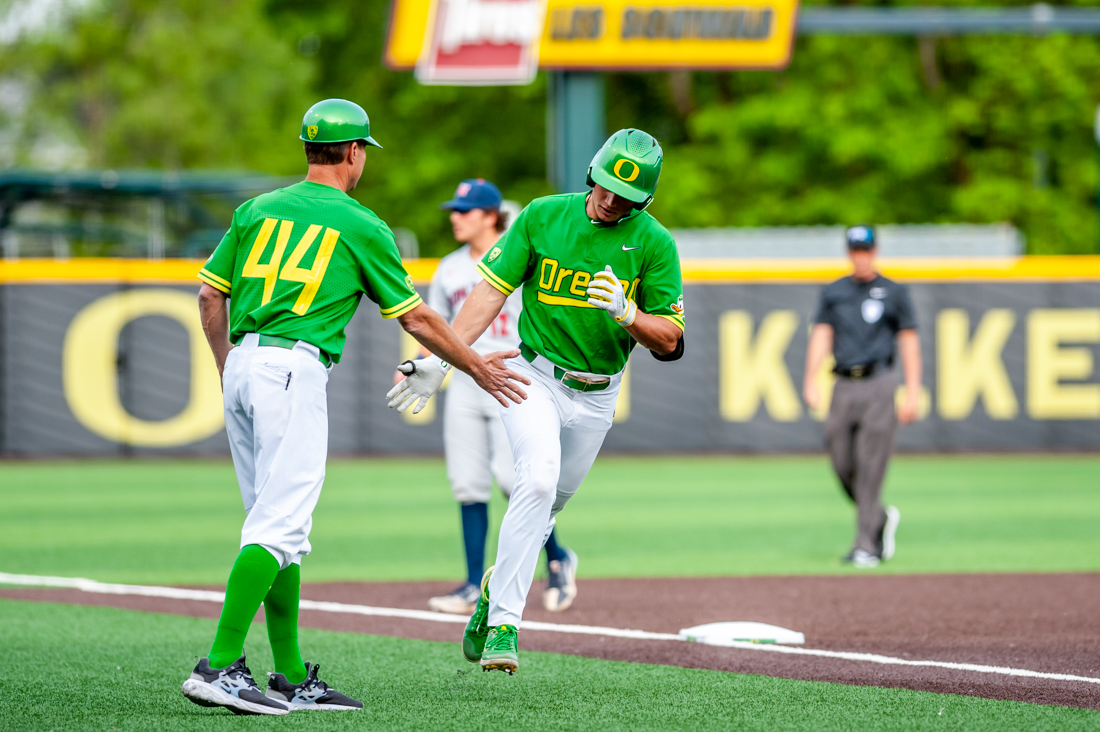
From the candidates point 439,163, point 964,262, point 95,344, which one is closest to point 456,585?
point 95,344

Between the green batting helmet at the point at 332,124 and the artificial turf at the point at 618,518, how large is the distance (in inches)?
171

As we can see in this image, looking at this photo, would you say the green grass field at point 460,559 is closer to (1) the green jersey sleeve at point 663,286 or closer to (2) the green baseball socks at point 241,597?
(2) the green baseball socks at point 241,597

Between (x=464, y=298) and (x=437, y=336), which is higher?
(x=464, y=298)

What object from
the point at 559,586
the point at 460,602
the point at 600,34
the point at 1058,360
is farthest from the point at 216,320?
the point at 1058,360

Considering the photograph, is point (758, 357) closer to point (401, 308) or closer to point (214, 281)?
point (401, 308)

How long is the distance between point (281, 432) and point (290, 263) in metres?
0.58

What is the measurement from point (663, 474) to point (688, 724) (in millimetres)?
11082

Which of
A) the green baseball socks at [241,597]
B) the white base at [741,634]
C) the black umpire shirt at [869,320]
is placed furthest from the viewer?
the black umpire shirt at [869,320]

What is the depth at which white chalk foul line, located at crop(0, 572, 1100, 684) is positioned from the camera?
222 inches

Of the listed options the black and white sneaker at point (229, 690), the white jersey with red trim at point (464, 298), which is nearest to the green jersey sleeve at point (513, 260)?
the black and white sneaker at point (229, 690)

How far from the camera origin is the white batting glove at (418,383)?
16.5 feet

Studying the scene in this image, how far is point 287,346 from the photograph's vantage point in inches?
185

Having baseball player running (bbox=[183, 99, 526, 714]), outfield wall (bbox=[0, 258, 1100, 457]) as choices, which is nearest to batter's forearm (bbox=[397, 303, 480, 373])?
baseball player running (bbox=[183, 99, 526, 714])

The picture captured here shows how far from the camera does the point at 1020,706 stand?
4883mm
